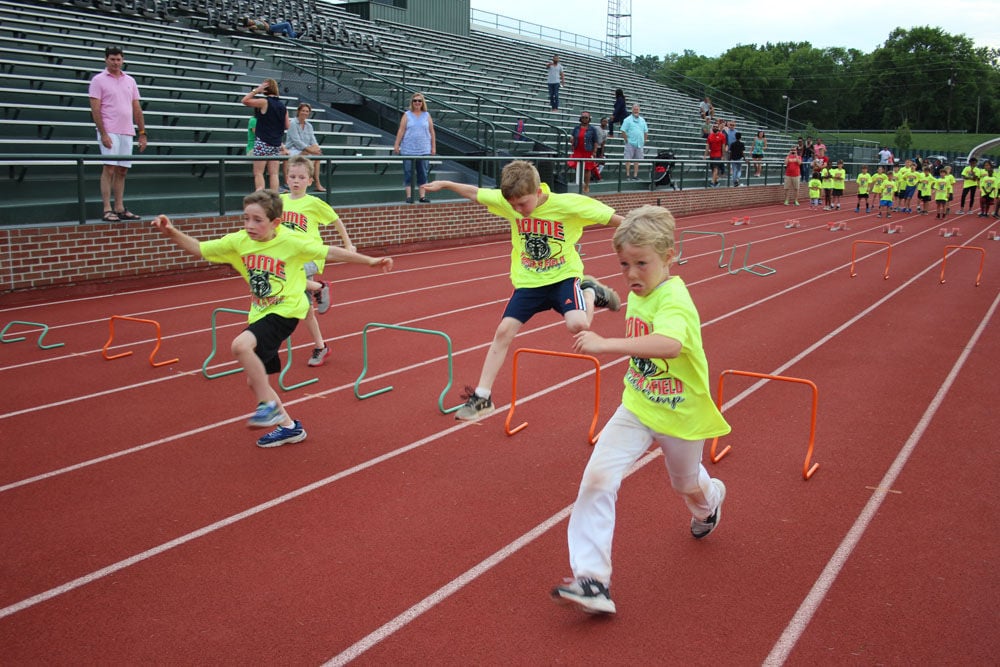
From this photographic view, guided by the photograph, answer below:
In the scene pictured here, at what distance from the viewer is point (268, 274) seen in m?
5.95

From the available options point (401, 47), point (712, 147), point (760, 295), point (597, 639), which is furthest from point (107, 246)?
point (712, 147)

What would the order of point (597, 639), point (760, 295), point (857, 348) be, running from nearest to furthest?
1. point (597, 639)
2. point (857, 348)
3. point (760, 295)

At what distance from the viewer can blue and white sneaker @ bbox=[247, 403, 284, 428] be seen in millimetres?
5809

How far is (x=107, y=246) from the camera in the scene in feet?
38.2

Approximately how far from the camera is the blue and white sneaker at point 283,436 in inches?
238

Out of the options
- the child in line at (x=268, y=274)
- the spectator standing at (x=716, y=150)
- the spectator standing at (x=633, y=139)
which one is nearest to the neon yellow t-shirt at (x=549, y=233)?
the child in line at (x=268, y=274)

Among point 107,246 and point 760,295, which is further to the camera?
point 760,295

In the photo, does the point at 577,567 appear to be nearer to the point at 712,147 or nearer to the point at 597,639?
the point at 597,639

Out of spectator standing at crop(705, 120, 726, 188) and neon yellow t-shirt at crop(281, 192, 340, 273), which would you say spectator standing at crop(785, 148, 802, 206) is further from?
neon yellow t-shirt at crop(281, 192, 340, 273)

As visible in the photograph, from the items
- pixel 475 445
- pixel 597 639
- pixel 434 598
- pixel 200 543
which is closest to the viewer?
pixel 597 639

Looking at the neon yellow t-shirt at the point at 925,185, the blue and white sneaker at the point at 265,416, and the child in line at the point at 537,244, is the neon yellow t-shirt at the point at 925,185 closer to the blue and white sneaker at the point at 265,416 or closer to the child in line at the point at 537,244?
the child in line at the point at 537,244

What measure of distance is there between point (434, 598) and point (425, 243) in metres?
13.4

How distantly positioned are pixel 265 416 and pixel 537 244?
2.32 meters

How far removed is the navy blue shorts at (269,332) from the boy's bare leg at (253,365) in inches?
1.9
